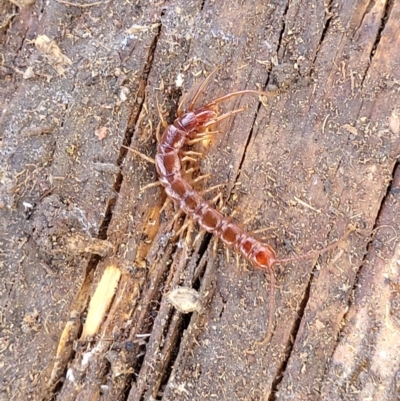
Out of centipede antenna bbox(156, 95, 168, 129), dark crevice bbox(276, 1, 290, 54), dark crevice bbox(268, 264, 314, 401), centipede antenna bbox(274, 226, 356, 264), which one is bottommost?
dark crevice bbox(268, 264, 314, 401)

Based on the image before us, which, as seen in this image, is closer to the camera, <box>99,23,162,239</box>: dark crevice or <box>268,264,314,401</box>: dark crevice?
<box>268,264,314,401</box>: dark crevice

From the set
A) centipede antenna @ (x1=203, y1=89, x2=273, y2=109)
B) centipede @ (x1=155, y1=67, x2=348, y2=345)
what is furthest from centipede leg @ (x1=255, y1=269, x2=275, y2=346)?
centipede antenna @ (x1=203, y1=89, x2=273, y2=109)

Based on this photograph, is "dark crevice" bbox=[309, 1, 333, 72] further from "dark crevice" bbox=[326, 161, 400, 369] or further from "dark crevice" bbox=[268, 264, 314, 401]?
"dark crevice" bbox=[268, 264, 314, 401]

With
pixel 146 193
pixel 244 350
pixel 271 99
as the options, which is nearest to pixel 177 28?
pixel 271 99

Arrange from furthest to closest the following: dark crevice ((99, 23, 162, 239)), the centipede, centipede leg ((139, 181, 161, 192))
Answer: centipede leg ((139, 181, 161, 192)), dark crevice ((99, 23, 162, 239)), the centipede

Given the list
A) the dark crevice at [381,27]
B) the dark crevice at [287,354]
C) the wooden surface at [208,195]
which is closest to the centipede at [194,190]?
the wooden surface at [208,195]

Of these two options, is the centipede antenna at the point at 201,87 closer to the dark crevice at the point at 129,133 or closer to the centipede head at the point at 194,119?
the centipede head at the point at 194,119

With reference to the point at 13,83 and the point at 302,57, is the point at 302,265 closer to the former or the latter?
the point at 302,57

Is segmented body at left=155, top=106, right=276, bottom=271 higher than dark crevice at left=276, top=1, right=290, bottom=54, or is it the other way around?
dark crevice at left=276, top=1, right=290, bottom=54
